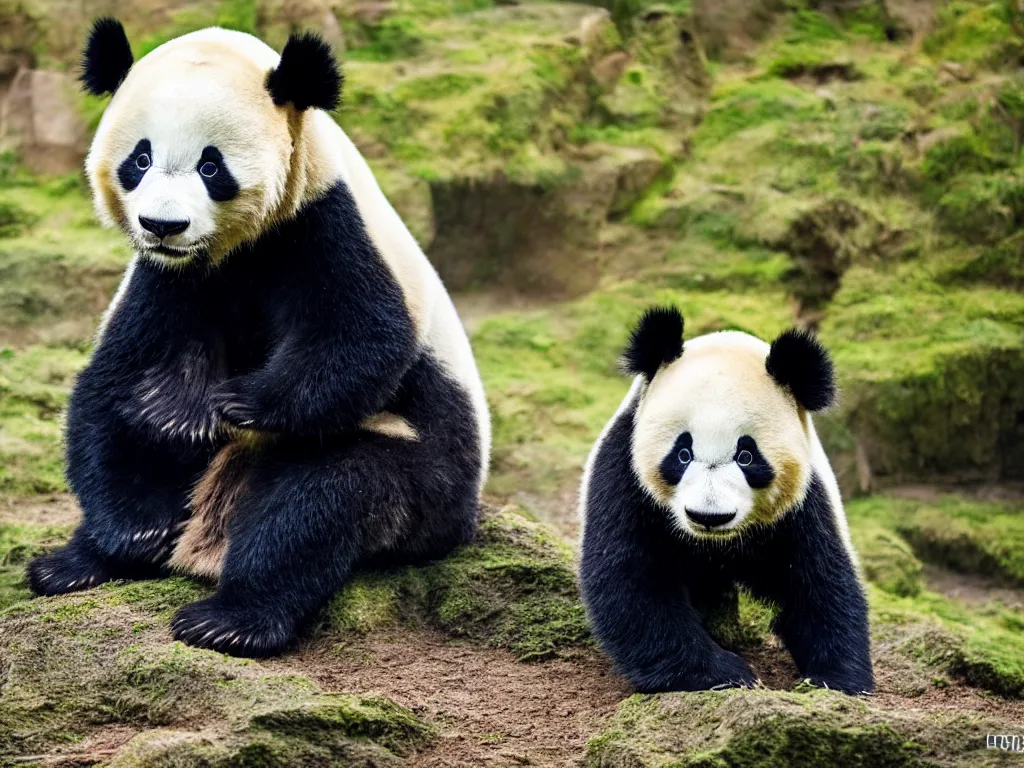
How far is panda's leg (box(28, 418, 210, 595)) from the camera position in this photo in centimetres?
569

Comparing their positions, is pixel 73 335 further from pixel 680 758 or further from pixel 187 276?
pixel 680 758

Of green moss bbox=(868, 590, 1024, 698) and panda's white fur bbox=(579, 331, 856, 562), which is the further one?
green moss bbox=(868, 590, 1024, 698)

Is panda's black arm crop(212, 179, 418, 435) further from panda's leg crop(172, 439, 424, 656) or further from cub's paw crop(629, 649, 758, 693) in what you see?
cub's paw crop(629, 649, 758, 693)

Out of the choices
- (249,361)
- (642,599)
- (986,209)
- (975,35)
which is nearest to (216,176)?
(249,361)

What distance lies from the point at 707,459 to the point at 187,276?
2.35m

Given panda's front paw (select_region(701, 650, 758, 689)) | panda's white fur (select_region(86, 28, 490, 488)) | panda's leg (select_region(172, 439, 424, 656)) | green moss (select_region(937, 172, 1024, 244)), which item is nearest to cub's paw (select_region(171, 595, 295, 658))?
panda's leg (select_region(172, 439, 424, 656))

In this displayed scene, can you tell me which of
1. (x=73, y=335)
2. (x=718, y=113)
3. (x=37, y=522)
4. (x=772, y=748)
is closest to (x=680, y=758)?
(x=772, y=748)

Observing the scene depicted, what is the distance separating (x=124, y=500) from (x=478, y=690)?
1.83m

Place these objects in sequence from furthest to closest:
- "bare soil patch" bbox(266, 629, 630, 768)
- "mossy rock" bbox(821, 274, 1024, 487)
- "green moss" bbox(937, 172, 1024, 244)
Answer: "green moss" bbox(937, 172, 1024, 244) < "mossy rock" bbox(821, 274, 1024, 487) < "bare soil patch" bbox(266, 629, 630, 768)

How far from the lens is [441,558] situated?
6148 mm

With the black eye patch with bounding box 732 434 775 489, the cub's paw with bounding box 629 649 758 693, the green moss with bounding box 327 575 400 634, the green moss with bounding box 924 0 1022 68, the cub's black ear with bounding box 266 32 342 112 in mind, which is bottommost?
the green moss with bounding box 327 575 400 634

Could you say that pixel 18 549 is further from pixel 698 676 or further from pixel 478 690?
pixel 698 676

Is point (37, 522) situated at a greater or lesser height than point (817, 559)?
lesser

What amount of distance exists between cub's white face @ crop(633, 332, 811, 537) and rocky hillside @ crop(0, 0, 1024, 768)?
857 millimetres
